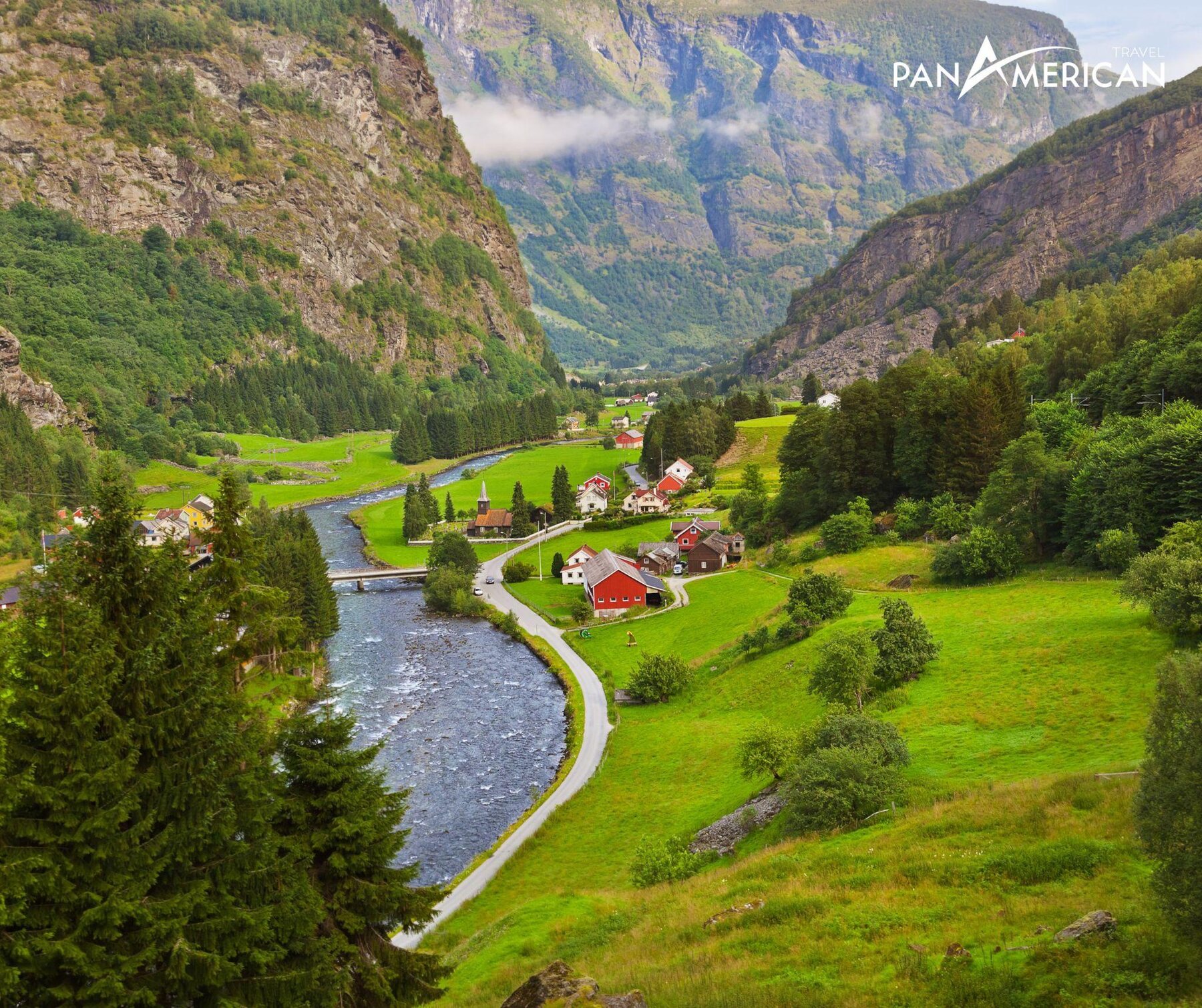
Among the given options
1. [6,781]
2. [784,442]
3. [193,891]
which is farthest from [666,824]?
[784,442]

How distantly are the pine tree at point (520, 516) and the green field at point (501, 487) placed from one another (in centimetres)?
346

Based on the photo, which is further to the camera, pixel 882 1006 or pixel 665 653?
pixel 665 653

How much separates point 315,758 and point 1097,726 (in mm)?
28806

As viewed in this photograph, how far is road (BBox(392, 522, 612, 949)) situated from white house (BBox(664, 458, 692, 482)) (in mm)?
45730

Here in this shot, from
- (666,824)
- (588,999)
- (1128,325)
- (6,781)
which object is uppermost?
(1128,325)

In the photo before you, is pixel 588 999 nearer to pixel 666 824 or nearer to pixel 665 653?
pixel 666 824

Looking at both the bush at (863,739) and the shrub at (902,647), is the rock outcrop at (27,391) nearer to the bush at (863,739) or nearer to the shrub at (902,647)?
the shrub at (902,647)

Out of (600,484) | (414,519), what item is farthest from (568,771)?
(600,484)

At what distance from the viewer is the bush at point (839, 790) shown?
1154 inches

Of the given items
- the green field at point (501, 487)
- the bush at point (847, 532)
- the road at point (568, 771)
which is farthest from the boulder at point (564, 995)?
the green field at point (501, 487)

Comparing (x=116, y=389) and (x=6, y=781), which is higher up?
(x=116, y=389)

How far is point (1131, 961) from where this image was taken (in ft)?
50.6

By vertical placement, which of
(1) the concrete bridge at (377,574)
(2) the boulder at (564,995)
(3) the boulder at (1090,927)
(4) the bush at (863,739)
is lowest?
(4) the bush at (863,739)

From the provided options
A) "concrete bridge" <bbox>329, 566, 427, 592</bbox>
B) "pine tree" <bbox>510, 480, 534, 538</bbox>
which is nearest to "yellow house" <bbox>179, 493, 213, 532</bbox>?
"concrete bridge" <bbox>329, 566, 427, 592</bbox>
